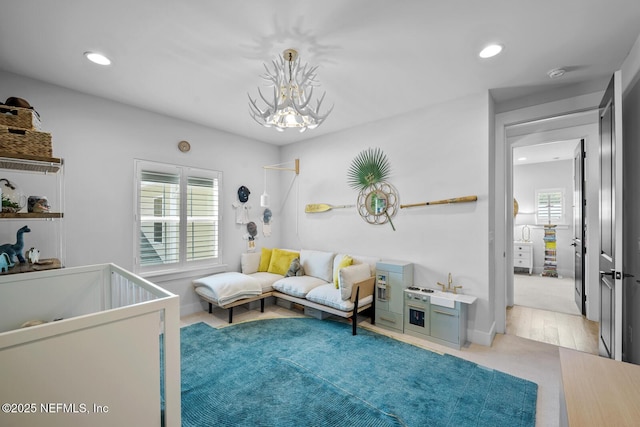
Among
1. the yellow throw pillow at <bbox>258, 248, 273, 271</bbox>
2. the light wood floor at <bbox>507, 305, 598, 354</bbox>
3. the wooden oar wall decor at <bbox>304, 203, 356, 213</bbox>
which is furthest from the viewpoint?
the yellow throw pillow at <bbox>258, 248, 273, 271</bbox>

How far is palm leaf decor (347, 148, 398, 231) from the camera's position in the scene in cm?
370

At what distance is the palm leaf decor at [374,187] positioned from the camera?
370 centimetres

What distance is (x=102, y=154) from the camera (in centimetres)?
312

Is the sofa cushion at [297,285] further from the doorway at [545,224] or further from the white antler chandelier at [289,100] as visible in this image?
the doorway at [545,224]

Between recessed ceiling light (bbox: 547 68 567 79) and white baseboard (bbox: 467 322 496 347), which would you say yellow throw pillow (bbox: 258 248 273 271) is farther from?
recessed ceiling light (bbox: 547 68 567 79)

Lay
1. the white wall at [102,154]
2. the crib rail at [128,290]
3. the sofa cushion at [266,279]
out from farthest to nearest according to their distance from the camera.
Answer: the sofa cushion at [266,279] → the white wall at [102,154] → the crib rail at [128,290]

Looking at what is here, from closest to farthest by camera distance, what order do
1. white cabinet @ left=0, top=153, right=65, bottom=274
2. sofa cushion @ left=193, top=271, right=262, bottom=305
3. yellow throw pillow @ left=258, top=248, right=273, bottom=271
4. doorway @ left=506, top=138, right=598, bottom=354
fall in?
white cabinet @ left=0, top=153, right=65, bottom=274 < sofa cushion @ left=193, top=271, right=262, bottom=305 < yellow throw pillow @ left=258, top=248, right=273, bottom=271 < doorway @ left=506, top=138, right=598, bottom=354

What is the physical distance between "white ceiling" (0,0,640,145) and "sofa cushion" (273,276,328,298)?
232 cm

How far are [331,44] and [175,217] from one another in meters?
2.90

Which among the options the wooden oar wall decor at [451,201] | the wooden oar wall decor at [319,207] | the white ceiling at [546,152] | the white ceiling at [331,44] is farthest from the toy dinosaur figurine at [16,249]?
the white ceiling at [546,152]

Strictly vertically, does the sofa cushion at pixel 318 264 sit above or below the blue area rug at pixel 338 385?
above

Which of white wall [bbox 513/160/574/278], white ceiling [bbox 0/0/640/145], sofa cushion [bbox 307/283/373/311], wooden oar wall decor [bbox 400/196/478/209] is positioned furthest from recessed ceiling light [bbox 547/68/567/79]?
white wall [bbox 513/160/574/278]

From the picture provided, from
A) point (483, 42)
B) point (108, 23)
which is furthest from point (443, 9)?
point (108, 23)

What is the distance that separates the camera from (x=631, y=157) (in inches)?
79.6
